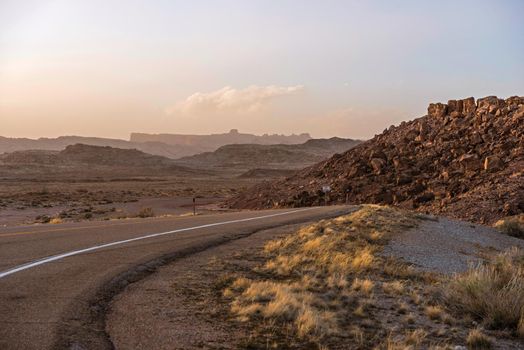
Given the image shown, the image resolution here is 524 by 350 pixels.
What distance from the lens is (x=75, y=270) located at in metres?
9.27

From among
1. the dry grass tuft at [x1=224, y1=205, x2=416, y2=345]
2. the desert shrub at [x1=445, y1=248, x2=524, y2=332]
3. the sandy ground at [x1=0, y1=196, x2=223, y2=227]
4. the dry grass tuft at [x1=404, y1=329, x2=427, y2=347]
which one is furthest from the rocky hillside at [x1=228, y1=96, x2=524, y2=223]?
the dry grass tuft at [x1=404, y1=329, x2=427, y2=347]

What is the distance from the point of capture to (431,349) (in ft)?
20.5

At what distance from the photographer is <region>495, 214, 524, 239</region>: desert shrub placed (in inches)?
933

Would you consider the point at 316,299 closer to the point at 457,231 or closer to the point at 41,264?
the point at 41,264

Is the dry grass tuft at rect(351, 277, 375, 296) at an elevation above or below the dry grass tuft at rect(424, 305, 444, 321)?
above

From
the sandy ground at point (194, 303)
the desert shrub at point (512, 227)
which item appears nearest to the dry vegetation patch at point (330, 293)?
the sandy ground at point (194, 303)

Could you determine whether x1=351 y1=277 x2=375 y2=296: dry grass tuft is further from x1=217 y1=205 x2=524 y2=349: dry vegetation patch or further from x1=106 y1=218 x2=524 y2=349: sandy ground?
x1=106 y1=218 x2=524 y2=349: sandy ground

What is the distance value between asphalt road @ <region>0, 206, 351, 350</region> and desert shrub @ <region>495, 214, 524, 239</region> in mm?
13562

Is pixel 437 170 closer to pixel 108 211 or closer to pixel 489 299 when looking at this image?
pixel 108 211

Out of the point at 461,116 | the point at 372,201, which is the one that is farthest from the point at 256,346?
the point at 461,116

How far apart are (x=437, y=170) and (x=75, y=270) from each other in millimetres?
32451

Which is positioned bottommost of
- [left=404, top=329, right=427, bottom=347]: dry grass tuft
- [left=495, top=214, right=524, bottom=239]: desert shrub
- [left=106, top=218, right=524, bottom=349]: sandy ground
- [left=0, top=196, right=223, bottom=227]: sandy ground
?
[left=0, top=196, right=223, bottom=227]: sandy ground

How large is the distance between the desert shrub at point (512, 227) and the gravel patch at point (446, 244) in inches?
25.7

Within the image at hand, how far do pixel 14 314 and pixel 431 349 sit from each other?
525cm
